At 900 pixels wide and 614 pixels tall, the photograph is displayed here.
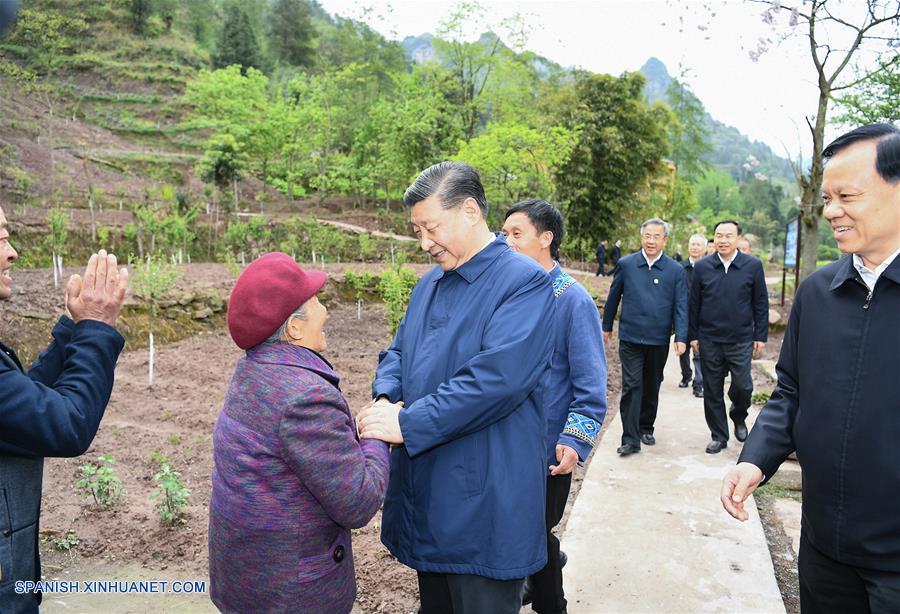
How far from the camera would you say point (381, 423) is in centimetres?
183

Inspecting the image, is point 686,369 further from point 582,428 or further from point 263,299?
point 263,299

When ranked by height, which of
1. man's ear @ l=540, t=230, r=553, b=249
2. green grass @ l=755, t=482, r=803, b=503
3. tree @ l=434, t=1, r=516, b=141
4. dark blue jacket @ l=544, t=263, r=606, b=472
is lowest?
green grass @ l=755, t=482, r=803, b=503

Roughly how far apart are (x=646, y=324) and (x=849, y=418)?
3.39 m

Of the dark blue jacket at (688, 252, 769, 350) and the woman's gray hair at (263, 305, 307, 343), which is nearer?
the woman's gray hair at (263, 305, 307, 343)

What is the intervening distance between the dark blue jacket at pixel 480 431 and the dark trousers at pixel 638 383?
3312 millimetres

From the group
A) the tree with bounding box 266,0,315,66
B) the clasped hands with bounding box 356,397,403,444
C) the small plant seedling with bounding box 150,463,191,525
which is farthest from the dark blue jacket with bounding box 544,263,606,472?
the tree with bounding box 266,0,315,66

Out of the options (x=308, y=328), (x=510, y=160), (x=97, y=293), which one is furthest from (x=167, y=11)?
(x=308, y=328)

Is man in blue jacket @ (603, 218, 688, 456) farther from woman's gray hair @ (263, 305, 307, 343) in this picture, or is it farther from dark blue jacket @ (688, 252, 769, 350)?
woman's gray hair @ (263, 305, 307, 343)

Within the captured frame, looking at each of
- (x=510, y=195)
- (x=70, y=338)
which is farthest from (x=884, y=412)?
(x=510, y=195)

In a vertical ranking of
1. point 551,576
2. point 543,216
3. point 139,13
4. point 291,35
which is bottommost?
point 551,576

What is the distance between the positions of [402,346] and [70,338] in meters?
1.03

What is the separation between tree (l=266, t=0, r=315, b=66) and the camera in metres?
44.5

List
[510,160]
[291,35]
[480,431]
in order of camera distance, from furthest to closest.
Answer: [291,35]
[510,160]
[480,431]

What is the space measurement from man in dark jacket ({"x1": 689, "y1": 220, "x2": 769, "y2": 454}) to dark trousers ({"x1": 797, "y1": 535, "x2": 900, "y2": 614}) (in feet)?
11.2
